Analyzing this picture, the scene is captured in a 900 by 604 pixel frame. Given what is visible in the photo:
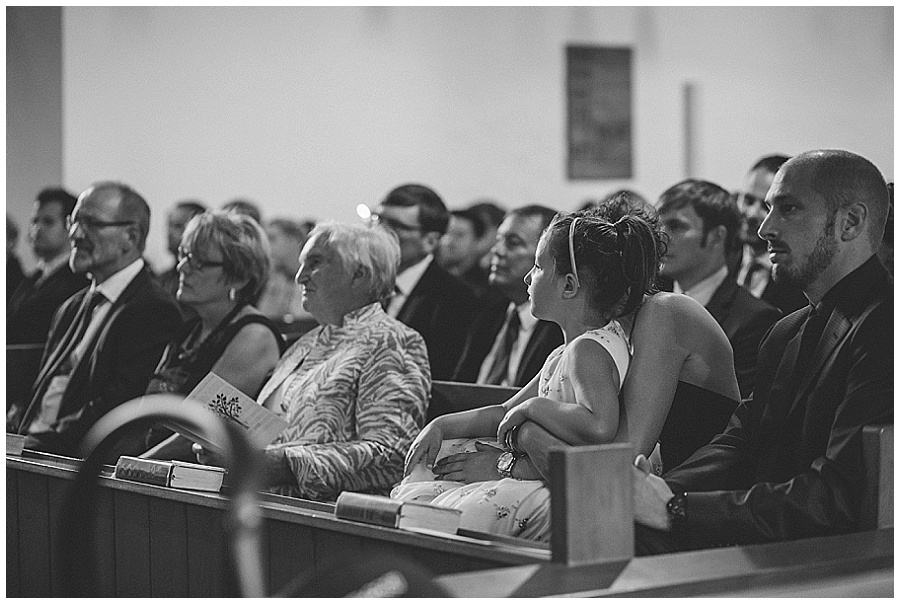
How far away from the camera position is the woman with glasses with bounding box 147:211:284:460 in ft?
12.8

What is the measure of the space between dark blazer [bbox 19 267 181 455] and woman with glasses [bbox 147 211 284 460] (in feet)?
0.36

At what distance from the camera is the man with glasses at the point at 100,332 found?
167 inches

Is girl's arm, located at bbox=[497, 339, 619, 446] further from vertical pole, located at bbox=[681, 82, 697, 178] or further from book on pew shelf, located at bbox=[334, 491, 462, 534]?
vertical pole, located at bbox=[681, 82, 697, 178]

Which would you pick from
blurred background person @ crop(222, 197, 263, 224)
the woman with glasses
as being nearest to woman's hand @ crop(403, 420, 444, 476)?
the woman with glasses

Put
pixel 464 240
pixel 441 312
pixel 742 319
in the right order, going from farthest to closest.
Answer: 1. pixel 464 240
2. pixel 441 312
3. pixel 742 319

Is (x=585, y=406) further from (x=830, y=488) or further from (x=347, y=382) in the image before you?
(x=347, y=382)

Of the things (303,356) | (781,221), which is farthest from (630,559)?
(303,356)

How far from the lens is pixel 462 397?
12.1ft

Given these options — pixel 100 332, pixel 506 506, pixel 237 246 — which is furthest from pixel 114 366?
pixel 506 506

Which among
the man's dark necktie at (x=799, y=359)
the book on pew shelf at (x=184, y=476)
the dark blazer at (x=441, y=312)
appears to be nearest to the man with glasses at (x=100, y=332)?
the book on pew shelf at (x=184, y=476)

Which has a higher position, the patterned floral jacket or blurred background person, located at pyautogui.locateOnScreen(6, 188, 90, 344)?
blurred background person, located at pyautogui.locateOnScreen(6, 188, 90, 344)

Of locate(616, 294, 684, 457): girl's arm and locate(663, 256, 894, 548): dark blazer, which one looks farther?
locate(616, 294, 684, 457): girl's arm

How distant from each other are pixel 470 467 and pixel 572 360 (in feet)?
1.35

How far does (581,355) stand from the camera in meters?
2.58
